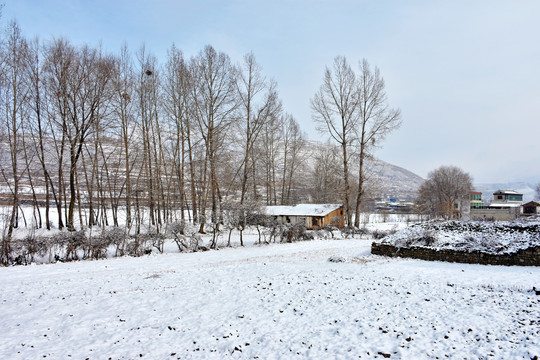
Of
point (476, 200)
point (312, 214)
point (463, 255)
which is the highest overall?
point (476, 200)

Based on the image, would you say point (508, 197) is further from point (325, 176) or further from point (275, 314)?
point (275, 314)

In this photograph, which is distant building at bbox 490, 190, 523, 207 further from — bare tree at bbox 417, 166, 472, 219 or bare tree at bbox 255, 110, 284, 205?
bare tree at bbox 255, 110, 284, 205

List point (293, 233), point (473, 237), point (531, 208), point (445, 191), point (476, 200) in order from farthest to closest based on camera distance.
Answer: point (476, 200) < point (445, 191) < point (531, 208) < point (293, 233) < point (473, 237)

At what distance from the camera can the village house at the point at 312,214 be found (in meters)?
30.4

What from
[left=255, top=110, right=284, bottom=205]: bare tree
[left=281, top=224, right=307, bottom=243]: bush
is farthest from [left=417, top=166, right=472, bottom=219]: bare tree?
[left=281, top=224, right=307, bottom=243]: bush

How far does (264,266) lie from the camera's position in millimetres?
10789

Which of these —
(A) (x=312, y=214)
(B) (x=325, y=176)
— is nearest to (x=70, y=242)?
(A) (x=312, y=214)

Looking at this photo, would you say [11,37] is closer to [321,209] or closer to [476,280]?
[476,280]

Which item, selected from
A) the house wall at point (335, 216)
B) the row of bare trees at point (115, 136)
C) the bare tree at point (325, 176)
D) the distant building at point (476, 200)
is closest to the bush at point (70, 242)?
the row of bare trees at point (115, 136)

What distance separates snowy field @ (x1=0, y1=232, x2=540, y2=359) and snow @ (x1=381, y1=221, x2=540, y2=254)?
1.28 metres

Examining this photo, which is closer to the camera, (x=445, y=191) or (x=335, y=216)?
(x=335, y=216)

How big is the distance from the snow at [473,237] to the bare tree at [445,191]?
3603cm

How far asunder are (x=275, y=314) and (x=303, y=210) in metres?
25.5

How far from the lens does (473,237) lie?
12.1m
